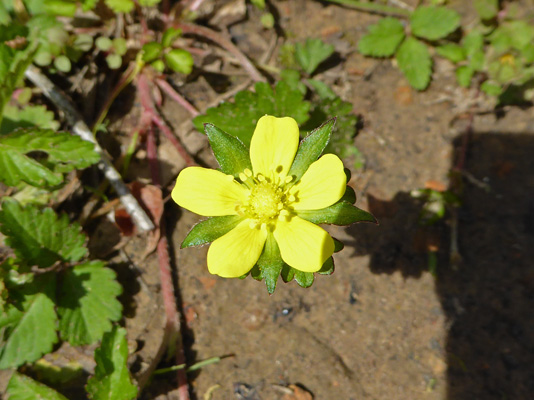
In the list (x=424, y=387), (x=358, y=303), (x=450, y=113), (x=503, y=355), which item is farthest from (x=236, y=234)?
(x=450, y=113)

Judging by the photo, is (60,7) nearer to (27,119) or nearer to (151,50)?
(151,50)

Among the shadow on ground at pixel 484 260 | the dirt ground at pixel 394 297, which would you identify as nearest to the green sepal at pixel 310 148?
the dirt ground at pixel 394 297

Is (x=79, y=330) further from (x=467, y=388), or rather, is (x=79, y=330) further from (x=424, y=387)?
(x=467, y=388)

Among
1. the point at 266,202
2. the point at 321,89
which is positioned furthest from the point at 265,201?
the point at 321,89

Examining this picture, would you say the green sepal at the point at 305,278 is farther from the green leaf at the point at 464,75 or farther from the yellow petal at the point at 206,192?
the green leaf at the point at 464,75

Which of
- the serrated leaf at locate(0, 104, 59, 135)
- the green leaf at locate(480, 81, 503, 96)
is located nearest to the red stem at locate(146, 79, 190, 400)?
the serrated leaf at locate(0, 104, 59, 135)
